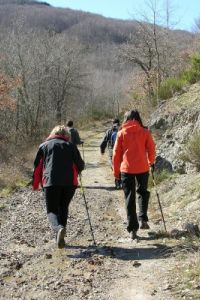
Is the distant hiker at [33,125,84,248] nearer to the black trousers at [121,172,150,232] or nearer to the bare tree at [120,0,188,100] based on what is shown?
the black trousers at [121,172,150,232]

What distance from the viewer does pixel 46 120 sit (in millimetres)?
38406

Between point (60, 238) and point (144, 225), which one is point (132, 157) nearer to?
point (144, 225)

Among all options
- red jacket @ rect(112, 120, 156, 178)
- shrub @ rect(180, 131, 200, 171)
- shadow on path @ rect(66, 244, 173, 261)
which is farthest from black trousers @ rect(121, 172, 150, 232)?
shrub @ rect(180, 131, 200, 171)

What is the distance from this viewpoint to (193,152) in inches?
466

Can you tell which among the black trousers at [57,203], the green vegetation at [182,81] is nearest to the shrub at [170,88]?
the green vegetation at [182,81]

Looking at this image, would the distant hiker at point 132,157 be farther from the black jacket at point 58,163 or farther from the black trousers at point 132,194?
the black jacket at point 58,163

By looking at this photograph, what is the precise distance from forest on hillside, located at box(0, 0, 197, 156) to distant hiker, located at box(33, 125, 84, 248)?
42.8ft

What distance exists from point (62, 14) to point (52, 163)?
124 metres

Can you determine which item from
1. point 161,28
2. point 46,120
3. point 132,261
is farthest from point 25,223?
point 46,120

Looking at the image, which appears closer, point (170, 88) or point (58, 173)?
point (58, 173)

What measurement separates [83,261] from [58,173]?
4.67ft

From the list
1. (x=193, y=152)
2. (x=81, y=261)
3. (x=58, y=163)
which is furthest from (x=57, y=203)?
(x=193, y=152)

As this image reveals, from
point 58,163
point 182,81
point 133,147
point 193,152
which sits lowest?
point 193,152

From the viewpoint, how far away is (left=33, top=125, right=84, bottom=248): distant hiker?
304 inches
